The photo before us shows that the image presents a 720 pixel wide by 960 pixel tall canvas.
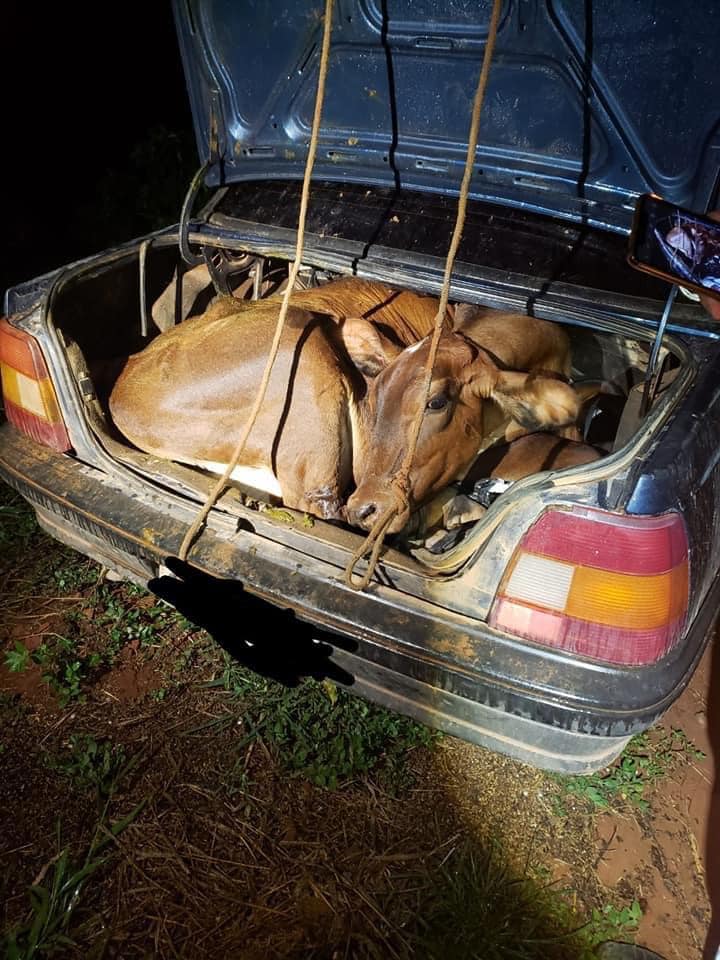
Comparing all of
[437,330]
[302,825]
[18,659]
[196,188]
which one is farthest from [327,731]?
[196,188]

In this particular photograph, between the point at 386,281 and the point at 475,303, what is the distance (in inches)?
14.9

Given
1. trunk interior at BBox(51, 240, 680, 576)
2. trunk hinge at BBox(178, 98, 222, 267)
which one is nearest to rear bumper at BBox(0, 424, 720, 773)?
trunk interior at BBox(51, 240, 680, 576)

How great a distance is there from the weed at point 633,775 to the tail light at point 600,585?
887mm

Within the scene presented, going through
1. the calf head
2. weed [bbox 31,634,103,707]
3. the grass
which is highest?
the calf head

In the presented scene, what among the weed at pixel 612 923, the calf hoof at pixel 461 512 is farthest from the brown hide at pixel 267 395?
the weed at pixel 612 923

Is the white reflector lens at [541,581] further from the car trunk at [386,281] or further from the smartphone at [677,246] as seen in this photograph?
the smartphone at [677,246]

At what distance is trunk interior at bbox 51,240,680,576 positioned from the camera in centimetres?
264

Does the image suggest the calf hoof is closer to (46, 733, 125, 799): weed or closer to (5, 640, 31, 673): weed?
(46, 733, 125, 799): weed

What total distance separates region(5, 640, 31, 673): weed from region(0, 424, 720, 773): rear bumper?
795 mm

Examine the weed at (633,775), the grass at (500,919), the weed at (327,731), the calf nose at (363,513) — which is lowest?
the weed at (633,775)

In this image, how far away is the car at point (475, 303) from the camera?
200 cm

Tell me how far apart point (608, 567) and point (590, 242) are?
1567 millimetres

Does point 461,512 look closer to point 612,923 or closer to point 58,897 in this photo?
point 612,923

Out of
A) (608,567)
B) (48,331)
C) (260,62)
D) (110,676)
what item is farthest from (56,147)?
(608,567)
